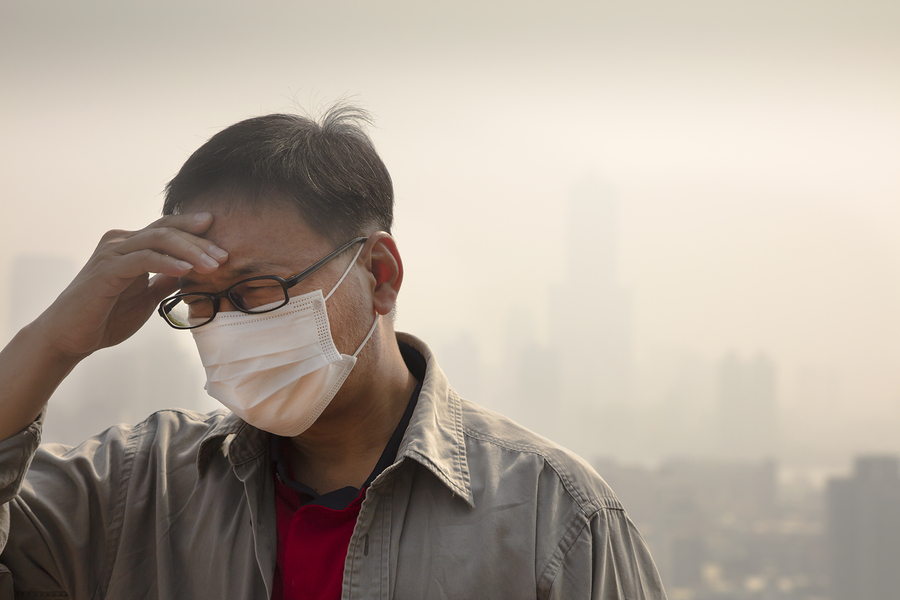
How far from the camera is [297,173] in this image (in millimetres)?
1225

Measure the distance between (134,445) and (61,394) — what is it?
2.61ft

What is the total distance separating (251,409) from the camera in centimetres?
115

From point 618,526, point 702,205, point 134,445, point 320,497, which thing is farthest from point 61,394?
point 702,205

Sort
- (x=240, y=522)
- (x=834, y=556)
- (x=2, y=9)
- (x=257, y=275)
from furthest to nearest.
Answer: (x=2, y=9)
(x=834, y=556)
(x=240, y=522)
(x=257, y=275)

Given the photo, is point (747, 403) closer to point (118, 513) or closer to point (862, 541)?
point (862, 541)

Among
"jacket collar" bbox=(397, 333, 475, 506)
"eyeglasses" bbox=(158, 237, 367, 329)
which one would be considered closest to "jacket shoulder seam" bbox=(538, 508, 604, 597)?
"jacket collar" bbox=(397, 333, 475, 506)

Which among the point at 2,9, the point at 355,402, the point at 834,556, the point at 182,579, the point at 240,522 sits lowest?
the point at 834,556

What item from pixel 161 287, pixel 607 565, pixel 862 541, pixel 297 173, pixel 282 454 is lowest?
pixel 862 541

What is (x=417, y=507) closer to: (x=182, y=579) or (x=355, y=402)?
(x=355, y=402)

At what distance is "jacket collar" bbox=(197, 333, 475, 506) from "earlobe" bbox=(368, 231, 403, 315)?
183mm

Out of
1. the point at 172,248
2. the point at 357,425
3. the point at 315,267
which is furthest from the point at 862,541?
the point at 172,248

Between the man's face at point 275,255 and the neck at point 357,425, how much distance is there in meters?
0.08

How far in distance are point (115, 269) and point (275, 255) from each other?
29cm

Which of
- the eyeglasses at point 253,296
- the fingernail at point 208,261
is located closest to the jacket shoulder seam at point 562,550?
the eyeglasses at point 253,296
